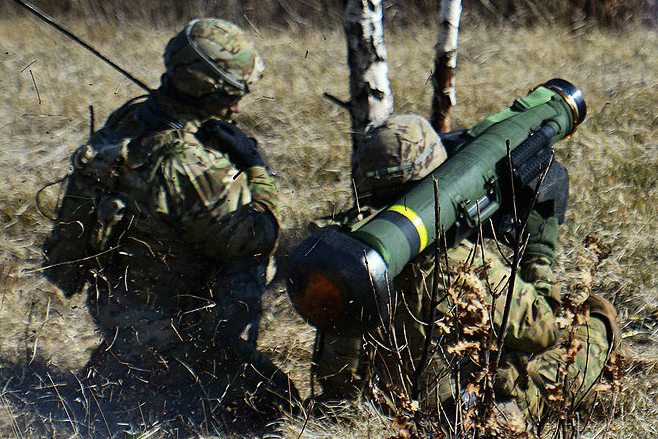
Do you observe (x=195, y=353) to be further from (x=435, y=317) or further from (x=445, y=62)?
(x=445, y=62)

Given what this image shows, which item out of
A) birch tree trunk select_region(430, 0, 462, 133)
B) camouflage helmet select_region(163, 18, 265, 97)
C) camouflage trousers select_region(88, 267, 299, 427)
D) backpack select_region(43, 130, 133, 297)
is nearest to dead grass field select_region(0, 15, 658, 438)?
camouflage trousers select_region(88, 267, 299, 427)

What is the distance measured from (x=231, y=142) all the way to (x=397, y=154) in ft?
3.73

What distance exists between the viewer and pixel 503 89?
254 inches

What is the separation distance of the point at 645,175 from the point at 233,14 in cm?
515

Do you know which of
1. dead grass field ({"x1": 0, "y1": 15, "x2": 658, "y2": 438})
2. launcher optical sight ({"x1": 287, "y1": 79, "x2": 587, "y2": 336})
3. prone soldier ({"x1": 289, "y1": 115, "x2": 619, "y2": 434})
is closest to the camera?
launcher optical sight ({"x1": 287, "y1": 79, "x2": 587, "y2": 336})

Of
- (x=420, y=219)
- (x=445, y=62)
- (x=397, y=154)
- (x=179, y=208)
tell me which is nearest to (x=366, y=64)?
(x=445, y=62)

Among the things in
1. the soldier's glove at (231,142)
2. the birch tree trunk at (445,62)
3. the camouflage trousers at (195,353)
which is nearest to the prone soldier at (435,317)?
the camouflage trousers at (195,353)

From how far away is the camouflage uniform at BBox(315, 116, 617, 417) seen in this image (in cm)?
297

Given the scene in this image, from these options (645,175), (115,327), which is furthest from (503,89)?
(115,327)

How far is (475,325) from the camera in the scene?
8.30ft

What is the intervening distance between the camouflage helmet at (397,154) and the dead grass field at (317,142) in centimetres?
102

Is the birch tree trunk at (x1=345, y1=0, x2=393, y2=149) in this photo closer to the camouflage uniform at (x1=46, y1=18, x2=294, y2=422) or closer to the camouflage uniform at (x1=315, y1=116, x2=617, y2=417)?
the camouflage uniform at (x1=46, y1=18, x2=294, y2=422)

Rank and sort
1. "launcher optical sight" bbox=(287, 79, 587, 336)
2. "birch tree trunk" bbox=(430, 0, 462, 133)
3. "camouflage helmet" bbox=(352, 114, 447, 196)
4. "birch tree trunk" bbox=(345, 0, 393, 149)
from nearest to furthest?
"launcher optical sight" bbox=(287, 79, 587, 336) → "camouflage helmet" bbox=(352, 114, 447, 196) → "birch tree trunk" bbox=(345, 0, 393, 149) → "birch tree trunk" bbox=(430, 0, 462, 133)

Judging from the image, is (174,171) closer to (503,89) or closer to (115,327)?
(115,327)
